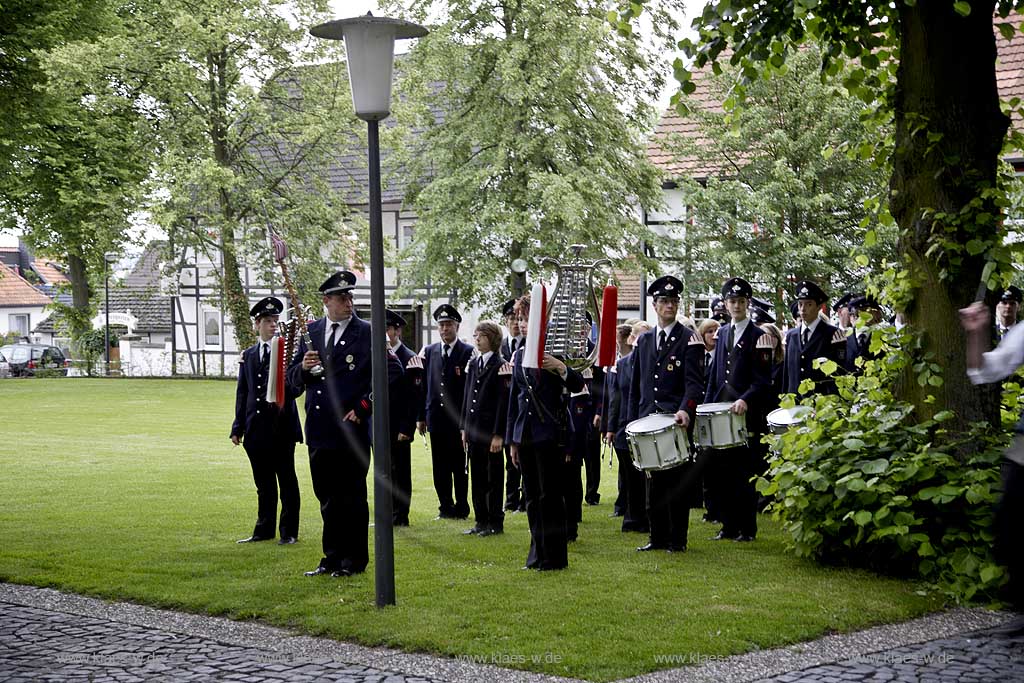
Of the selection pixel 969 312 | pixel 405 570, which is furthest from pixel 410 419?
pixel 969 312

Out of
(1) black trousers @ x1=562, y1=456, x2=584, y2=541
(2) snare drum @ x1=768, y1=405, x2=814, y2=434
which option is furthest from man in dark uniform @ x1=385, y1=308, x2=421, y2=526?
(2) snare drum @ x1=768, y1=405, x2=814, y2=434

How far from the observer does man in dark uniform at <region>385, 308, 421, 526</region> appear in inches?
477

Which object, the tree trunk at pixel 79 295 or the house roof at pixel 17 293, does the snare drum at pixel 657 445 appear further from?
the house roof at pixel 17 293

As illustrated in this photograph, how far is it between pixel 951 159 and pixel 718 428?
9.28 ft

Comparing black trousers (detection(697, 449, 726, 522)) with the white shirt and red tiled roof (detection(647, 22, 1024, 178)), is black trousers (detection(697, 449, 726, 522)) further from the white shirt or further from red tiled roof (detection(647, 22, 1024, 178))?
red tiled roof (detection(647, 22, 1024, 178))

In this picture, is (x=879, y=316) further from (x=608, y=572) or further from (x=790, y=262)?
(x=790, y=262)

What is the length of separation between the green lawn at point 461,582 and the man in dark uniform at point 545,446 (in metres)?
0.26

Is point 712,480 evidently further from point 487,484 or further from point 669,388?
point 487,484

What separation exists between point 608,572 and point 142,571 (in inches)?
144

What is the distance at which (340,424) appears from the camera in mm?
9797

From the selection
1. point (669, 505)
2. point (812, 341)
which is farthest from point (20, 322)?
point (669, 505)

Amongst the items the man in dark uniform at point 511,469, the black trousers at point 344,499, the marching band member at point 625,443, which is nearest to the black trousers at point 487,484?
the man in dark uniform at point 511,469

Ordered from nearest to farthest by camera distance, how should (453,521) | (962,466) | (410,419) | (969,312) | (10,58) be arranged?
1. (969,312)
2. (962,466)
3. (410,419)
4. (453,521)
5. (10,58)

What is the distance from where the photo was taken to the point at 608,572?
9758mm
